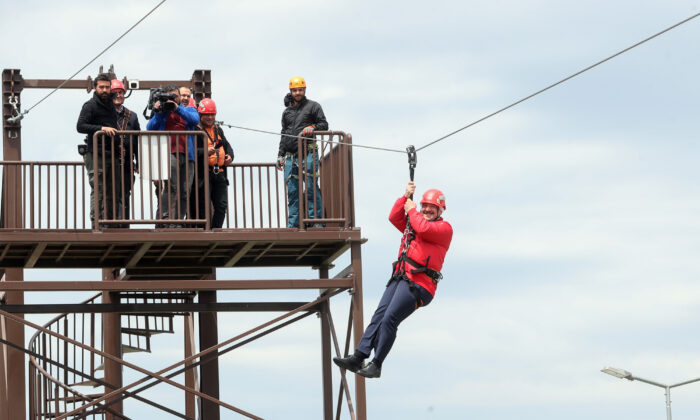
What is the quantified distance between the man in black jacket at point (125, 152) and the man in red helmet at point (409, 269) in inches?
157

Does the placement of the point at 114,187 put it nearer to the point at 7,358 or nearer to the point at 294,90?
the point at 294,90

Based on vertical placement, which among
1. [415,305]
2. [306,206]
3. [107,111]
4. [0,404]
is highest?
[107,111]

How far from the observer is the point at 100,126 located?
18234 millimetres

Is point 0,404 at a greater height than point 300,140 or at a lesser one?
lesser

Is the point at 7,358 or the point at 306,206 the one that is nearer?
the point at 306,206

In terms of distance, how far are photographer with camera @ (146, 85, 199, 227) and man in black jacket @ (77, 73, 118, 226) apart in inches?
22.1

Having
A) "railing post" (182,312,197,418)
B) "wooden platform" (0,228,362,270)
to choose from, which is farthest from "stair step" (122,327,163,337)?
Answer: "wooden platform" (0,228,362,270)

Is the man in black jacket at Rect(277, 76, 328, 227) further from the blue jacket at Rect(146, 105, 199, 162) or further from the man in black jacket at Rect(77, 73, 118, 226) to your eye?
the man in black jacket at Rect(77, 73, 118, 226)

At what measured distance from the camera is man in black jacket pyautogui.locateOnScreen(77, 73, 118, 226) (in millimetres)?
18234

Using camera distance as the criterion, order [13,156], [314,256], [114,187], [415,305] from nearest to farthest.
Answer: [415,305], [114,187], [314,256], [13,156]

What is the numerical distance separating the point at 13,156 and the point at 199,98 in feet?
10.2

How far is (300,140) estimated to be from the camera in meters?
18.4

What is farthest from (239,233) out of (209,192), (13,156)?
(13,156)

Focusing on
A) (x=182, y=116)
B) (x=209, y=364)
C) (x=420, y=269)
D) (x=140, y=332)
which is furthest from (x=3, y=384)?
(x=420, y=269)
